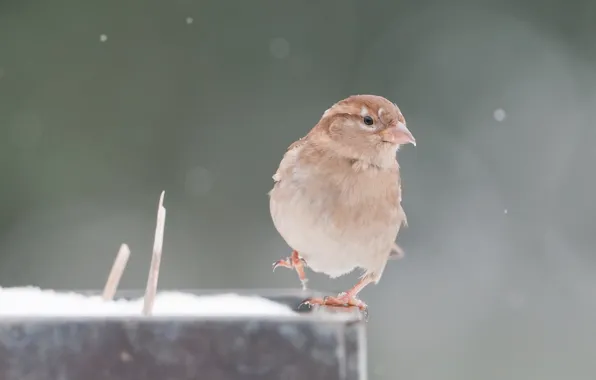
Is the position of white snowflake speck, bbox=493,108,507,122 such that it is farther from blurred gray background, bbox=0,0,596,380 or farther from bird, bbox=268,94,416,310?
bird, bbox=268,94,416,310

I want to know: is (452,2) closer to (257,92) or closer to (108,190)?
(257,92)

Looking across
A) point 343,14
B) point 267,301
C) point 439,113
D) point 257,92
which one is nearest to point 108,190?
point 257,92

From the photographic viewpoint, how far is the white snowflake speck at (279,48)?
410 centimetres

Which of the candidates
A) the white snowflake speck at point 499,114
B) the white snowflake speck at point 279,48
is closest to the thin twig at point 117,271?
the white snowflake speck at point 279,48

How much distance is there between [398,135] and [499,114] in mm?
2849

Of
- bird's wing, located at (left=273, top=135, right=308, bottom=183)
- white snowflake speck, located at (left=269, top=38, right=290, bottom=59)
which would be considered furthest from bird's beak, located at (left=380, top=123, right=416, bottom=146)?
white snowflake speck, located at (left=269, top=38, right=290, bottom=59)

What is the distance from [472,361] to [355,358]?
3376 millimetres

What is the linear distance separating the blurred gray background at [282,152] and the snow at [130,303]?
2.54 metres

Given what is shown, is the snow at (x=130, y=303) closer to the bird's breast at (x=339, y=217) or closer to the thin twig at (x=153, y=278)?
the thin twig at (x=153, y=278)

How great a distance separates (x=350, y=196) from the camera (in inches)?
71.4

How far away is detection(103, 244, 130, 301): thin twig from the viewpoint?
1183 mm

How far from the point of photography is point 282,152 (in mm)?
4242

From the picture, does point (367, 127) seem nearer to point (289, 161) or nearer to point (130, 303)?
point (289, 161)

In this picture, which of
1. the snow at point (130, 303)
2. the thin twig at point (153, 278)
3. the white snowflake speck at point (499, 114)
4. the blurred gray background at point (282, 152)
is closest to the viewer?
the thin twig at point (153, 278)
